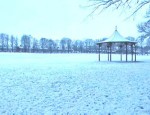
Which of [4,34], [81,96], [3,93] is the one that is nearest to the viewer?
[81,96]

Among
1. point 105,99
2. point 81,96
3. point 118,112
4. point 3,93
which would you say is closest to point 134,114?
point 118,112

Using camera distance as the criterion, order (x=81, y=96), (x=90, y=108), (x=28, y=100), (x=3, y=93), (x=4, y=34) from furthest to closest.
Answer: (x=4, y=34) < (x=3, y=93) < (x=81, y=96) < (x=28, y=100) < (x=90, y=108)

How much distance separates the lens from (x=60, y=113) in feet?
21.4

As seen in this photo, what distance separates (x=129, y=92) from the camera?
30.5 ft

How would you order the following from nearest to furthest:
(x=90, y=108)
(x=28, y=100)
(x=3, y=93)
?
(x=90, y=108) < (x=28, y=100) < (x=3, y=93)

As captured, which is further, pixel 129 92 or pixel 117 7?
pixel 129 92

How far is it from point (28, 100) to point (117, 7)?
3819 mm

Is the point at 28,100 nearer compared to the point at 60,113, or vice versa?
the point at 60,113

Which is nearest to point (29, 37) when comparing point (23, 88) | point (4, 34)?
point (4, 34)

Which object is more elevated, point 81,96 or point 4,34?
point 4,34

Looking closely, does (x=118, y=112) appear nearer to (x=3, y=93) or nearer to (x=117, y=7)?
(x=117, y=7)

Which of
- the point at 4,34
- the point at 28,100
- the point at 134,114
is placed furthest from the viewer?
the point at 4,34

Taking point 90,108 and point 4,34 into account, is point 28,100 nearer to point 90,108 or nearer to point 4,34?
point 90,108

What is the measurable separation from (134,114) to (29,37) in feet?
349
